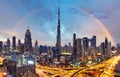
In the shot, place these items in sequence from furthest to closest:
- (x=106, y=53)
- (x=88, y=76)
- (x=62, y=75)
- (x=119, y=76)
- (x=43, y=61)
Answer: (x=106, y=53) < (x=43, y=61) < (x=88, y=76) < (x=62, y=75) < (x=119, y=76)

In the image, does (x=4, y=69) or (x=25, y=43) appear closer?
(x=4, y=69)

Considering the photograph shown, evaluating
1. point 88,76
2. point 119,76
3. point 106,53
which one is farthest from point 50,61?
point 119,76

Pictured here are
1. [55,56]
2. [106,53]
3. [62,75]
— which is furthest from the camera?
[106,53]

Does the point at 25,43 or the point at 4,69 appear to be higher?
the point at 25,43

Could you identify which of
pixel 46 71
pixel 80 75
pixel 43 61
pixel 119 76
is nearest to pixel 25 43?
pixel 43 61

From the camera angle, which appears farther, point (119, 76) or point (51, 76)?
point (51, 76)

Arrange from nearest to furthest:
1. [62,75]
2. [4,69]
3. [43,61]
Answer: [4,69] < [62,75] < [43,61]

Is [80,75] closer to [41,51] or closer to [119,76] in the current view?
[119,76]

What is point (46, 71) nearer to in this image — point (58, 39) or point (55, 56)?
point (55, 56)

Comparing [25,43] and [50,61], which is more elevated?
[25,43]
